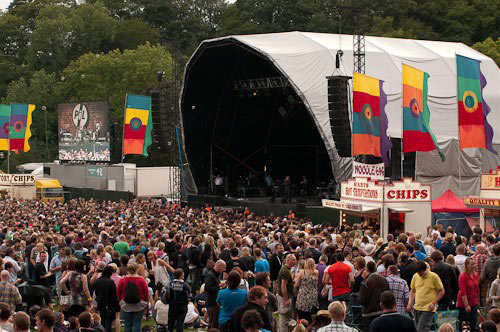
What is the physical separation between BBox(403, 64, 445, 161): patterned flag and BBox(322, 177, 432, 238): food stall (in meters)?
1.32

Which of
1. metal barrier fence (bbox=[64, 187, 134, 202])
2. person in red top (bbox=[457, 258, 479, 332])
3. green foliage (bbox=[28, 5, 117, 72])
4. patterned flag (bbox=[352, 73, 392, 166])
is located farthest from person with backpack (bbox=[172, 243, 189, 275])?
green foliage (bbox=[28, 5, 117, 72])

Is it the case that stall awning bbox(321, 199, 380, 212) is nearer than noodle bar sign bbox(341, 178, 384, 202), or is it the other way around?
noodle bar sign bbox(341, 178, 384, 202)

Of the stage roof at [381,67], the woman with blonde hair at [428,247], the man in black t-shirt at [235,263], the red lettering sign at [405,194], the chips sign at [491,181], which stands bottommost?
the man in black t-shirt at [235,263]

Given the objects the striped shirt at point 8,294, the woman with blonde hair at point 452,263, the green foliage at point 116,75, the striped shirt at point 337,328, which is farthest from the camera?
the green foliage at point 116,75

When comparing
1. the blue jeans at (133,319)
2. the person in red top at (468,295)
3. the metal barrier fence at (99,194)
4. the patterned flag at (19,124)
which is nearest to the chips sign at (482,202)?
the person in red top at (468,295)

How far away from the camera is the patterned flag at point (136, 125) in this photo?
43.2 m

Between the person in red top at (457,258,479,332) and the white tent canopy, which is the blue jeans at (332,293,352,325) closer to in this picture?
the person in red top at (457,258,479,332)

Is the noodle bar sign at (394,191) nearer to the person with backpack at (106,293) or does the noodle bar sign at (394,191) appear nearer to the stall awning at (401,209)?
the stall awning at (401,209)

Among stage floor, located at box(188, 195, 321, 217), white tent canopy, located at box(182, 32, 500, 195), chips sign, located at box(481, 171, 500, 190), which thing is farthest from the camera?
stage floor, located at box(188, 195, 321, 217)

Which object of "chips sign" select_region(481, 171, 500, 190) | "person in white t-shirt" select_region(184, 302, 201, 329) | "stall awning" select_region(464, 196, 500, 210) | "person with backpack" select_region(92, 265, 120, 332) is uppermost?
"chips sign" select_region(481, 171, 500, 190)

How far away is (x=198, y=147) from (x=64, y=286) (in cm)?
2947

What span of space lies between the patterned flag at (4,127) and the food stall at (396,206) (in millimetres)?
26491

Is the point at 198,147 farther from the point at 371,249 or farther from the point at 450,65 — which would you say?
the point at 371,249

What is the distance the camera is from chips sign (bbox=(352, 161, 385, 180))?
29.5 meters
